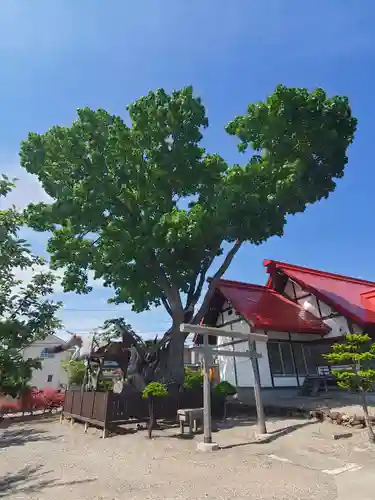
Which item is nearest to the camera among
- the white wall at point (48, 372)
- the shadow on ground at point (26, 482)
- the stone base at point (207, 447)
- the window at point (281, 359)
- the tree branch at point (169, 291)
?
the shadow on ground at point (26, 482)

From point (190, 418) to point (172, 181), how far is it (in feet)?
35.0

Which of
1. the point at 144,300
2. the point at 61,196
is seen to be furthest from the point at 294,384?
the point at 61,196

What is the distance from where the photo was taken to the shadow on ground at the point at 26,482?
6.17 metres

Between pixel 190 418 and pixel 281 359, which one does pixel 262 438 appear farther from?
pixel 281 359

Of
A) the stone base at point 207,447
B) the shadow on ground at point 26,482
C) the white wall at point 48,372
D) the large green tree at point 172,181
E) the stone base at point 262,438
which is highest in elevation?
the large green tree at point 172,181

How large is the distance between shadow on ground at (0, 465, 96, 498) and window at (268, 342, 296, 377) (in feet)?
42.1

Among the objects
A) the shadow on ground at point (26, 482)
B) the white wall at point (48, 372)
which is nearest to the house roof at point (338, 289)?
the shadow on ground at point (26, 482)

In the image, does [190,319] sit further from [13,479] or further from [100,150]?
[13,479]

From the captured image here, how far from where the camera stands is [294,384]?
57.4ft

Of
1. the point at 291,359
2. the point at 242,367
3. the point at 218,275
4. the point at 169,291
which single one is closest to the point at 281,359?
the point at 291,359

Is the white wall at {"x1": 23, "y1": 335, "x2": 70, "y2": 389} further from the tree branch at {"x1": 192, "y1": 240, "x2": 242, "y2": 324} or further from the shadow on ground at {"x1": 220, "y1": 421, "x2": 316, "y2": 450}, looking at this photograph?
the shadow on ground at {"x1": 220, "y1": 421, "x2": 316, "y2": 450}

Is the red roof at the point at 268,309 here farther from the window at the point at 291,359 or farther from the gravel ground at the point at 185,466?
the gravel ground at the point at 185,466

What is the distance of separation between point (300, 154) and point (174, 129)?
6222 mm

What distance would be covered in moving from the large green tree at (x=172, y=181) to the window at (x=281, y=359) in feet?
16.1
